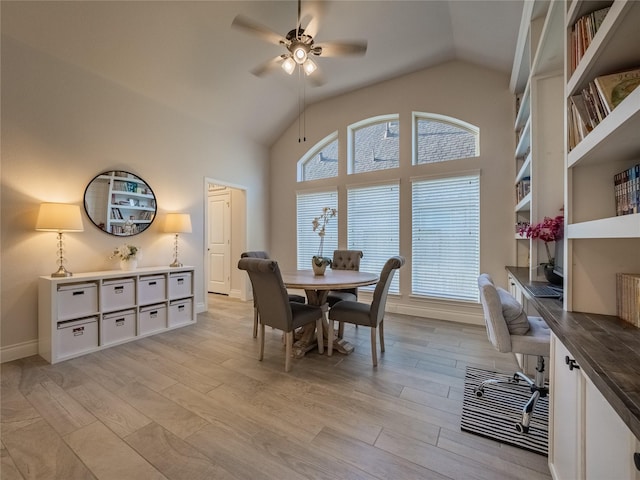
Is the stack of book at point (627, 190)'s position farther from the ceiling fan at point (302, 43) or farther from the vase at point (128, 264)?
the vase at point (128, 264)

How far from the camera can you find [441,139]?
3.98 m

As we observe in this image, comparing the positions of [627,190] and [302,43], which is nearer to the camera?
[627,190]

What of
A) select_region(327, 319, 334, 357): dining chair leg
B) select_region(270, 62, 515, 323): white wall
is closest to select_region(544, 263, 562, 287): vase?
select_region(270, 62, 515, 323): white wall

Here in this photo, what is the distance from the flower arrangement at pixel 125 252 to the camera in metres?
3.27

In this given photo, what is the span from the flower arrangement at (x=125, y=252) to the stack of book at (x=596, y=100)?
4.09m

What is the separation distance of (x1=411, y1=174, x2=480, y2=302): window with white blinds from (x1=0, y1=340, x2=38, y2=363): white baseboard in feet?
14.9

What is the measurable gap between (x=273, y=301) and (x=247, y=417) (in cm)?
86

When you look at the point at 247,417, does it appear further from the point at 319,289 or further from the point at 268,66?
the point at 268,66

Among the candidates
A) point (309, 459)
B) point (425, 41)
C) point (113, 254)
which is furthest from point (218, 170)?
point (309, 459)

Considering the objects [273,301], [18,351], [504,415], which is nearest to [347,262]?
[273,301]

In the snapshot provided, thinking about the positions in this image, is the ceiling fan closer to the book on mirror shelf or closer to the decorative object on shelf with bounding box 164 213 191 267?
the book on mirror shelf

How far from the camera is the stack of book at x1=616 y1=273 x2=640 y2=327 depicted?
1136 millimetres

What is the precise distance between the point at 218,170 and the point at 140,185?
1262 mm

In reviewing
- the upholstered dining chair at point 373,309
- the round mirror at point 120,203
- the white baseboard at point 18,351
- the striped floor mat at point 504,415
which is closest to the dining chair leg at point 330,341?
the upholstered dining chair at point 373,309
